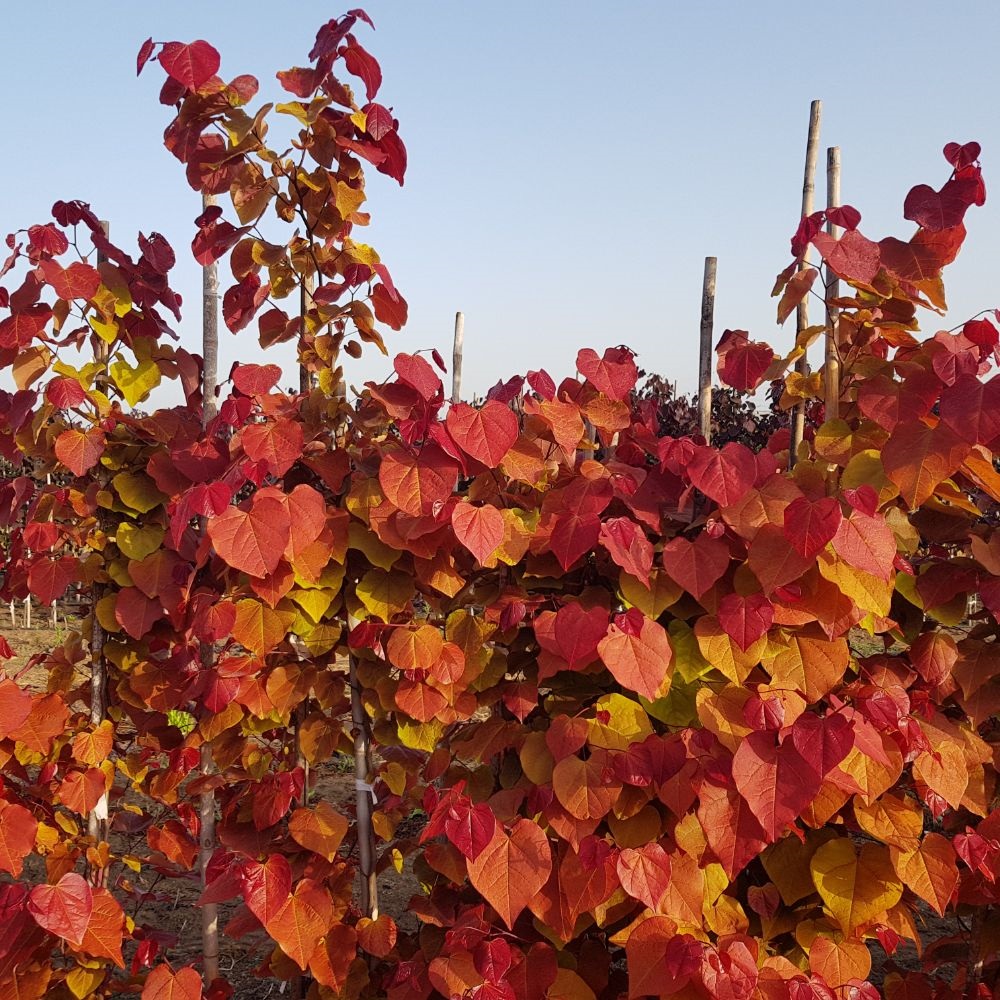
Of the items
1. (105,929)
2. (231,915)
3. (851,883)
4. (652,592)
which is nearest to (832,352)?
(652,592)

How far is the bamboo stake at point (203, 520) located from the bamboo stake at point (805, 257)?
3.95 feet

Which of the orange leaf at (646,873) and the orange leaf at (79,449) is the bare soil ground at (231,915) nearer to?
the orange leaf at (79,449)

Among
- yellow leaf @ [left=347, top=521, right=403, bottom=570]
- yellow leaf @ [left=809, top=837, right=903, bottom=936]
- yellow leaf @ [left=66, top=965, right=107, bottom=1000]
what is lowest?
yellow leaf @ [left=66, top=965, right=107, bottom=1000]

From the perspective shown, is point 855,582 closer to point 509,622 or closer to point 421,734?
point 509,622

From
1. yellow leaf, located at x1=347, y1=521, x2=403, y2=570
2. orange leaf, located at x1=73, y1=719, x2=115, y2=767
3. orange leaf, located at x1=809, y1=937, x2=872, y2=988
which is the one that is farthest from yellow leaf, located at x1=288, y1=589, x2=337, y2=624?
orange leaf, located at x1=809, y1=937, x2=872, y2=988

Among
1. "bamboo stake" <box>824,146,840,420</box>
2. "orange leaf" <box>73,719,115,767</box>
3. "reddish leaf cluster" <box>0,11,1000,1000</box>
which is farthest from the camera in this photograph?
"orange leaf" <box>73,719,115,767</box>

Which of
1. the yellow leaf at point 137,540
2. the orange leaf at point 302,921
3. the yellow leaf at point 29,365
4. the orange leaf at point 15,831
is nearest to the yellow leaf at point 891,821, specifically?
the orange leaf at point 302,921

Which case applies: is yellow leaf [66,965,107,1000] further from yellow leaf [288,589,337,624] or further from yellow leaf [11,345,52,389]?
yellow leaf [11,345,52,389]

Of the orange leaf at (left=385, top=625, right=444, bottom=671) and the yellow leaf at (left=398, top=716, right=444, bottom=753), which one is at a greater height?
the orange leaf at (left=385, top=625, right=444, bottom=671)

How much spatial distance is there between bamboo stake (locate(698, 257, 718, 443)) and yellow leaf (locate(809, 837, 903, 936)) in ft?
2.84

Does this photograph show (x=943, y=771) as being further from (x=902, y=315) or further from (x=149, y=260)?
(x=149, y=260)

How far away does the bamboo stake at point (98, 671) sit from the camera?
2131mm

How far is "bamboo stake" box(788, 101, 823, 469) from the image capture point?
6.07 feet

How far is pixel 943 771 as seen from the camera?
1.74 meters
